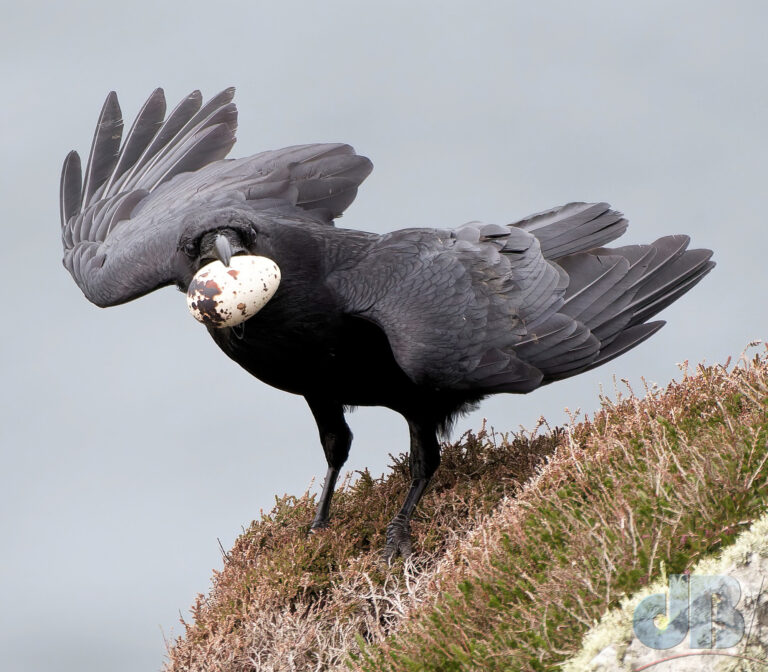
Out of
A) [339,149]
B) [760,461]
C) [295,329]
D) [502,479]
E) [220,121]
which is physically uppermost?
[220,121]

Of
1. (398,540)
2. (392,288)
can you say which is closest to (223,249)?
(392,288)

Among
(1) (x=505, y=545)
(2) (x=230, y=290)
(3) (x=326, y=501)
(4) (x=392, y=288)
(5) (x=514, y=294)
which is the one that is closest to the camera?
(1) (x=505, y=545)

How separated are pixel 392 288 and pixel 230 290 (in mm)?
1019

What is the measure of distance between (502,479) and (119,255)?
9.88 ft

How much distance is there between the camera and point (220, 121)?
9.55 meters

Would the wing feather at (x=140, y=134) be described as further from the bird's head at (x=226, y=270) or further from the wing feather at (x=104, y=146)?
the bird's head at (x=226, y=270)

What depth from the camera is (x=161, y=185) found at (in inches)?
359

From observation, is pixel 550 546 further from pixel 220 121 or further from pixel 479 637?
pixel 220 121

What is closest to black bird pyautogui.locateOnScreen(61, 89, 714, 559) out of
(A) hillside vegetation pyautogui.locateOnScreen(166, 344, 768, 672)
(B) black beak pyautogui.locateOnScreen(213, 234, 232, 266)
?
(B) black beak pyautogui.locateOnScreen(213, 234, 232, 266)

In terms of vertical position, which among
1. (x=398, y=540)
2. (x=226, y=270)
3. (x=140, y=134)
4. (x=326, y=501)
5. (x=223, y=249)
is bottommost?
(x=398, y=540)

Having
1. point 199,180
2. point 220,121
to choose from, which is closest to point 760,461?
point 199,180

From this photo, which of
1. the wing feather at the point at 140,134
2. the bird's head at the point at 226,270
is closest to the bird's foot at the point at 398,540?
the bird's head at the point at 226,270

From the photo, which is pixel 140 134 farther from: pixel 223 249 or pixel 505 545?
pixel 505 545

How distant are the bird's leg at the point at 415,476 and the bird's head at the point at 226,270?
1.47m
